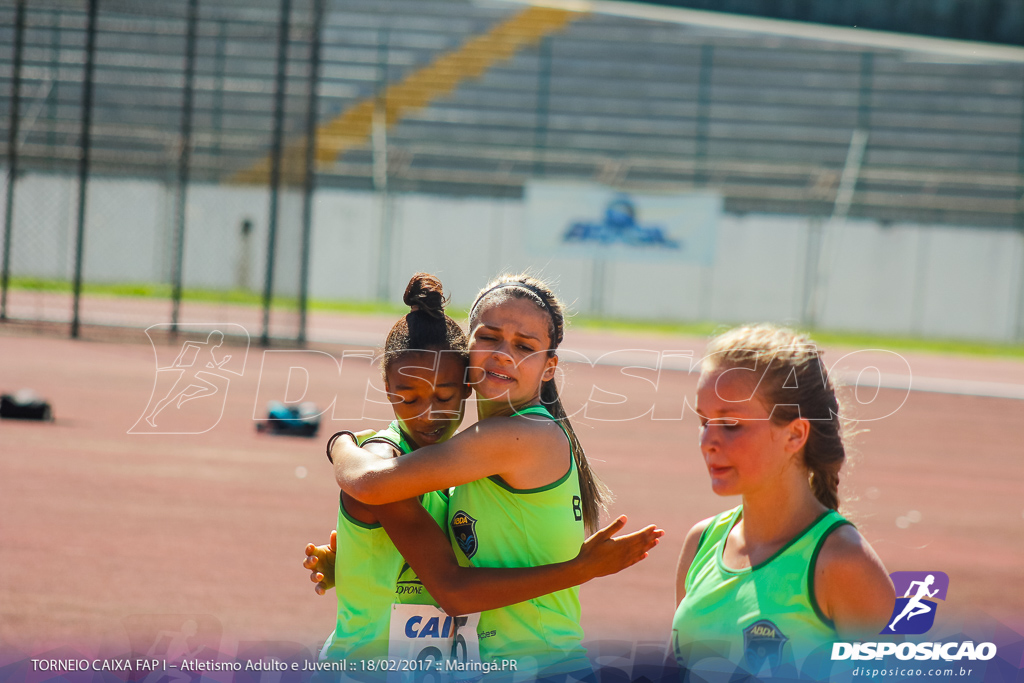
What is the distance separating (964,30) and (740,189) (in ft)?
71.7

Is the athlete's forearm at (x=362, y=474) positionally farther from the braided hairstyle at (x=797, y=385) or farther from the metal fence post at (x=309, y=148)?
the metal fence post at (x=309, y=148)

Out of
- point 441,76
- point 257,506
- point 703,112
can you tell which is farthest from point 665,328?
point 257,506

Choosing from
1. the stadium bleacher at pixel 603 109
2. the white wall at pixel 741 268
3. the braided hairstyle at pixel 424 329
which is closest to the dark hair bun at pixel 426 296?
the braided hairstyle at pixel 424 329

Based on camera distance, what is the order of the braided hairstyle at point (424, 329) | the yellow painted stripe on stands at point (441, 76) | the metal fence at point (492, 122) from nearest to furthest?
the braided hairstyle at point (424, 329), the metal fence at point (492, 122), the yellow painted stripe on stands at point (441, 76)

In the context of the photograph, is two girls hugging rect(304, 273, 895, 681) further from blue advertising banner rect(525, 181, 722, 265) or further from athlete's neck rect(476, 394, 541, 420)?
blue advertising banner rect(525, 181, 722, 265)

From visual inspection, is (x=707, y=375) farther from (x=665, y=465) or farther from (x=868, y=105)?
(x=868, y=105)

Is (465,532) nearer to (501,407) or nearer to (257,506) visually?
(501,407)

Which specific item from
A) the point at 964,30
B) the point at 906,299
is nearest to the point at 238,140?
the point at 906,299

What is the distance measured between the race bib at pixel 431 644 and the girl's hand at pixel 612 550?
276 mm

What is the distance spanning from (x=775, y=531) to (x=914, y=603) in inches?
17.3

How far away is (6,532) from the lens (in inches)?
207

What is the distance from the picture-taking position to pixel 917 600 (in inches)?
87.6

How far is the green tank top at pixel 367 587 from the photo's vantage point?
2088mm

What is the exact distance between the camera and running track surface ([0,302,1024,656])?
4.26m
